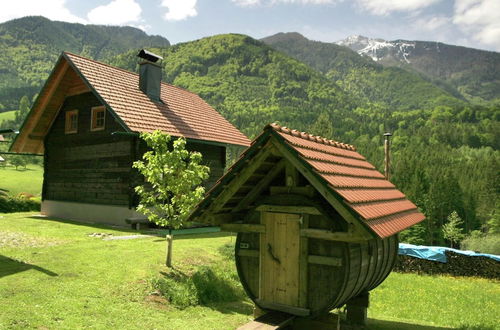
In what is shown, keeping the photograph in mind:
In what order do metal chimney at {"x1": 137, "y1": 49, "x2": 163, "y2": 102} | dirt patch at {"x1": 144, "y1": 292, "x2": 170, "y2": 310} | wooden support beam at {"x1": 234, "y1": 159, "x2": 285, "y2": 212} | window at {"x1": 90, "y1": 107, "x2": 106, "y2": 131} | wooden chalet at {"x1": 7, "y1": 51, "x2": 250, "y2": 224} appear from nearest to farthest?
wooden support beam at {"x1": 234, "y1": 159, "x2": 285, "y2": 212} → dirt patch at {"x1": 144, "y1": 292, "x2": 170, "y2": 310} → wooden chalet at {"x1": 7, "y1": 51, "x2": 250, "y2": 224} → window at {"x1": 90, "y1": 107, "x2": 106, "y2": 131} → metal chimney at {"x1": 137, "y1": 49, "x2": 163, "y2": 102}

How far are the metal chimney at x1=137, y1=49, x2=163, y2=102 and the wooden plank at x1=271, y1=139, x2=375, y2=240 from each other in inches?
673

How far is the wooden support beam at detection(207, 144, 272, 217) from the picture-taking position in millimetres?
6797

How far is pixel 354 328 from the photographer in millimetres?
8883

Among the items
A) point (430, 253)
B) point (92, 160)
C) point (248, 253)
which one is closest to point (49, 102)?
point (92, 160)

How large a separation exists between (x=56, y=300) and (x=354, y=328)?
670 centimetres

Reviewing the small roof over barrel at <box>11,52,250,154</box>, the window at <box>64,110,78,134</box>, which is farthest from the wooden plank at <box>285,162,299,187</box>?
the window at <box>64,110,78,134</box>

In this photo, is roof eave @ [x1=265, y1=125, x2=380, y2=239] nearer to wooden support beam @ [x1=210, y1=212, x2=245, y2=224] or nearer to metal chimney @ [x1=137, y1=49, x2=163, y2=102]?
wooden support beam @ [x1=210, y1=212, x2=245, y2=224]

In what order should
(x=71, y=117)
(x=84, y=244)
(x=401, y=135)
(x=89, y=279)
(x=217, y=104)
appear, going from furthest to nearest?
1. (x=217, y=104)
2. (x=401, y=135)
3. (x=71, y=117)
4. (x=84, y=244)
5. (x=89, y=279)

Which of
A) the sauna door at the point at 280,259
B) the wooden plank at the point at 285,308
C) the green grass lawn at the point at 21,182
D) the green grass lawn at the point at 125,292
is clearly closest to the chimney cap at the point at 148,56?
the green grass lawn at the point at 125,292

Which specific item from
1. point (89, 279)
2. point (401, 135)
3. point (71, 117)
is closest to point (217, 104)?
point (401, 135)

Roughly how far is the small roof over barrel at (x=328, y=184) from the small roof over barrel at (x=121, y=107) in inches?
445

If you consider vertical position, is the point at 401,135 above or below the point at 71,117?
above

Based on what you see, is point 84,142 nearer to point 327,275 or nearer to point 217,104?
point 327,275

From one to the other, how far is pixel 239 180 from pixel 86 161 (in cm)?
1666
